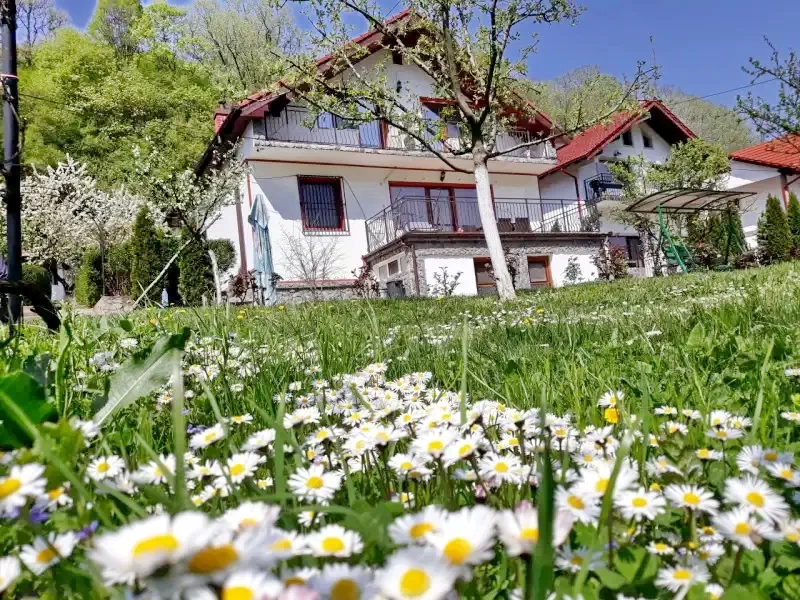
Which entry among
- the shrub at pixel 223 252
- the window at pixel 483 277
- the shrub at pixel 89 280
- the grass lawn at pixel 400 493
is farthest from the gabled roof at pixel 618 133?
the grass lawn at pixel 400 493

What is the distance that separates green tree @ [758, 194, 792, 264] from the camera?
21625 millimetres

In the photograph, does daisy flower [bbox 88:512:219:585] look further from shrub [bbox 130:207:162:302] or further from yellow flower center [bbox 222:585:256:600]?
shrub [bbox 130:207:162:302]

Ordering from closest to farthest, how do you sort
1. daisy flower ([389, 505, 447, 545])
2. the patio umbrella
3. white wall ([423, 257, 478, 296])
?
1. daisy flower ([389, 505, 447, 545])
2. the patio umbrella
3. white wall ([423, 257, 478, 296])

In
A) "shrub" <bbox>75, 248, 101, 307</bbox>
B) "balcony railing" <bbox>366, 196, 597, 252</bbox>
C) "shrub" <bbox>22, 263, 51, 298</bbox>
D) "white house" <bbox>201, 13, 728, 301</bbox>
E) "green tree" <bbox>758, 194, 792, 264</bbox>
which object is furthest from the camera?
"green tree" <bbox>758, 194, 792, 264</bbox>

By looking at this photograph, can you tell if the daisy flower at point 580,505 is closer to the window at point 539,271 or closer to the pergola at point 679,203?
the pergola at point 679,203

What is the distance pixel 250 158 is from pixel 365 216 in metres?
3.98

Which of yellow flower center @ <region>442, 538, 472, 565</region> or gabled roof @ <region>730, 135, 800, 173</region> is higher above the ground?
gabled roof @ <region>730, 135, 800, 173</region>

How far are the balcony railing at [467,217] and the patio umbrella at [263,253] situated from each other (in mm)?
3445

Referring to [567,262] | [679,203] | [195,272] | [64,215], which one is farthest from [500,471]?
[64,215]

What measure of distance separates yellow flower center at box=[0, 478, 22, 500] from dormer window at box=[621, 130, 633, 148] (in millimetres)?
25865

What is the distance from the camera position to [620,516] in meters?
0.65

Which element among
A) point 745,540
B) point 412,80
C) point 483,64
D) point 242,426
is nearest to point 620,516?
point 745,540

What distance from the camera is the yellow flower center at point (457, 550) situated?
36 cm

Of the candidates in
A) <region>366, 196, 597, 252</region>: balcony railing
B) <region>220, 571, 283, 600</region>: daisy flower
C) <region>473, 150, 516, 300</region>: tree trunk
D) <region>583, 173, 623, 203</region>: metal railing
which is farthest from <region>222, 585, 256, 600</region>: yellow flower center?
<region>583, 173, 623, 203</region>: metal railing
